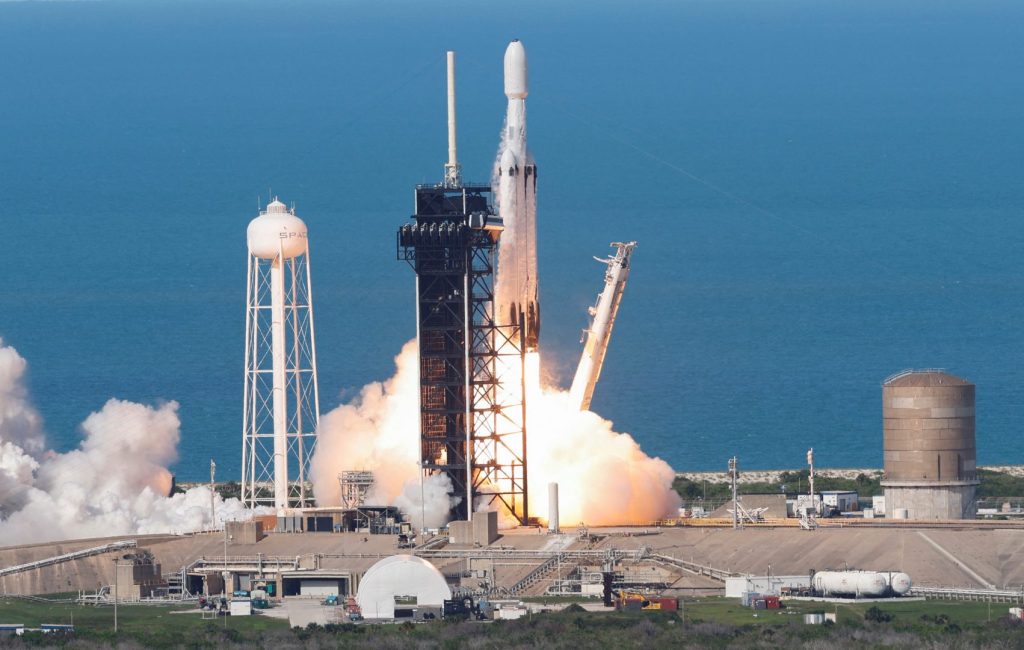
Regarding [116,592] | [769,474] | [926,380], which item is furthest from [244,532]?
[769,474]

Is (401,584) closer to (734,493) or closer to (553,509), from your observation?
(553,509)

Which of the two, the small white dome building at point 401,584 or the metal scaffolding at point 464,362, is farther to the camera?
the metal scaffolding at point 464,362

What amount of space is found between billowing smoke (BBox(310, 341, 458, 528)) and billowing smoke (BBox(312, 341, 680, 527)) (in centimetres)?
4

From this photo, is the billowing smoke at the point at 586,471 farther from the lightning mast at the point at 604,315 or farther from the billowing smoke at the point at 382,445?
the billowing smoke at the point at 382,445

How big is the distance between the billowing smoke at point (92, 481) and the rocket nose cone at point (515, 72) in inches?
815

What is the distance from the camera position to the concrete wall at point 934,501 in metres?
109

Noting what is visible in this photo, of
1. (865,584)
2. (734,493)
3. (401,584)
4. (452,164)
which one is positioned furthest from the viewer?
(452,164)

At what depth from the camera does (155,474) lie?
126 m

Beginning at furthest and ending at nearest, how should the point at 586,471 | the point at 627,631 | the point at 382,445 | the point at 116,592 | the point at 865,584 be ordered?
the point at 382,445, the point at 586,471, the point at 116,592, the point at 865,584, the point at 627,631

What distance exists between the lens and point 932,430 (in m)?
109

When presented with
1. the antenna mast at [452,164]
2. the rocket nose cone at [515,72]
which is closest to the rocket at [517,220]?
the rocket nose cone at [515,72]

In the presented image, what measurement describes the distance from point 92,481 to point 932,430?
118 ft

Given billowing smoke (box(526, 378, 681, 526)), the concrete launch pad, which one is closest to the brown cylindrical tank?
the concrete launch pad

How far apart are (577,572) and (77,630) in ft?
60.8
